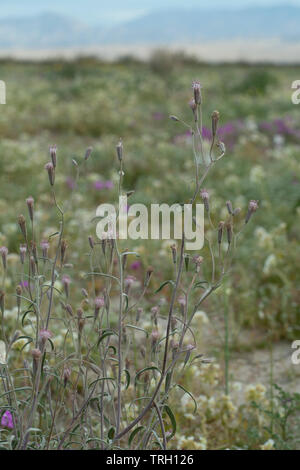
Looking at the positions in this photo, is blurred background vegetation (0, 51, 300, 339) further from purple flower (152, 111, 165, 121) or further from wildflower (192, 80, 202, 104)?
wildflower (192, 80, 202, 104)

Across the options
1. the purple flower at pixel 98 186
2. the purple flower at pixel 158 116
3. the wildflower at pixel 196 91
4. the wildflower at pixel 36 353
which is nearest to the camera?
the wildflower at pixel 36 353

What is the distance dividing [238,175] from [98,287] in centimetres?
276

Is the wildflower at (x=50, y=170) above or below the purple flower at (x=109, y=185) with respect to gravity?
below

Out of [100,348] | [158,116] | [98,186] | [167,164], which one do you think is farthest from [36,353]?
[158,116]

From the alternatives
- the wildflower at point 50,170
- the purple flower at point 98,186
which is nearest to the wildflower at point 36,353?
the wildflower at point 50,170

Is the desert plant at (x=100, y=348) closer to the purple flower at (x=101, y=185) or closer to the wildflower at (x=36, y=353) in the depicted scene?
the wildflower at (x=36, y=353)

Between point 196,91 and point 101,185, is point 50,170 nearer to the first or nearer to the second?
point 196,91

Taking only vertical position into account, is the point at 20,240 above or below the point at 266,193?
below

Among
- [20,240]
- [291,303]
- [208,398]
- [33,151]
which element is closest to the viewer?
[208,398]
